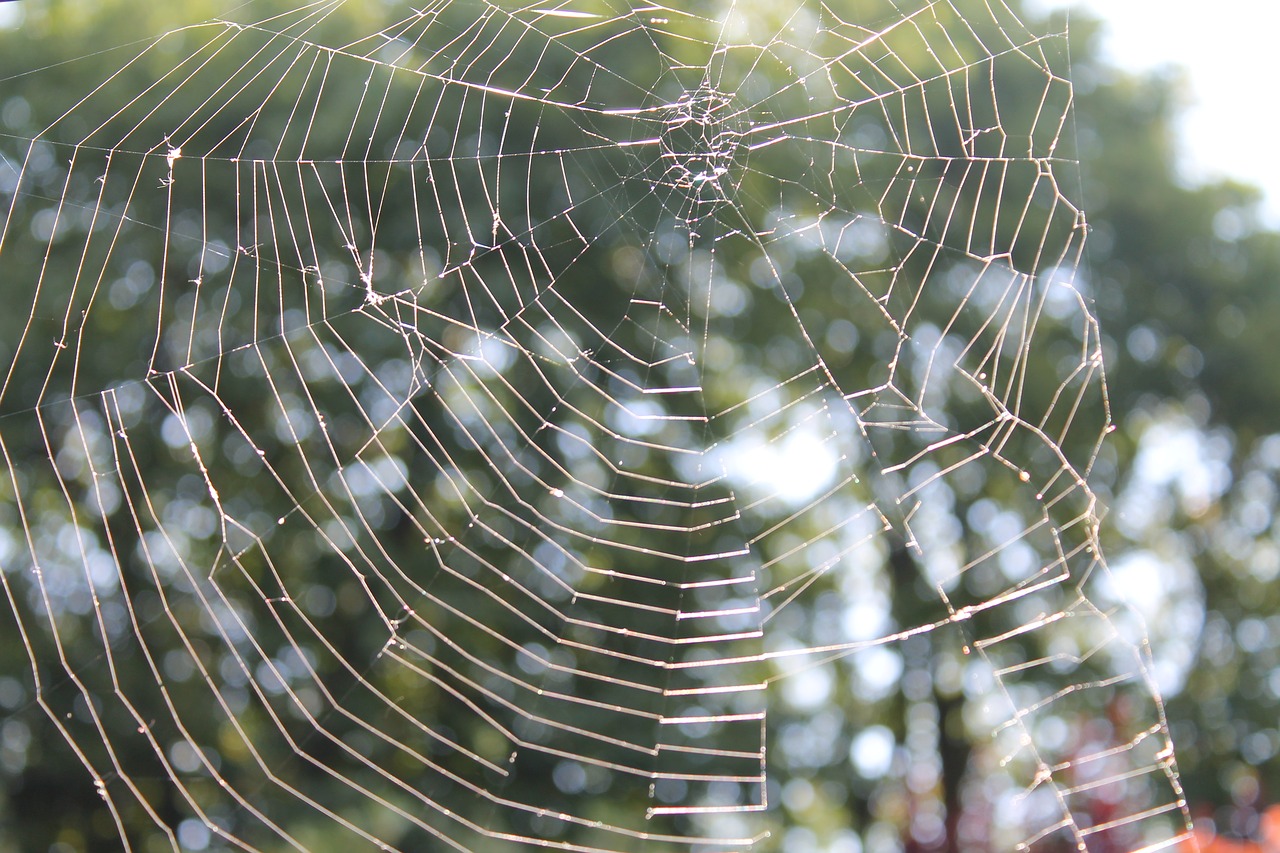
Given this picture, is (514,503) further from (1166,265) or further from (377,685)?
(1166,265)

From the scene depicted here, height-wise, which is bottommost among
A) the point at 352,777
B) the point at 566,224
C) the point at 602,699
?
the point at 352,777

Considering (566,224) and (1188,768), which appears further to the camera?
(1188,768)

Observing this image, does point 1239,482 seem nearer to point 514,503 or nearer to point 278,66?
point 514,503

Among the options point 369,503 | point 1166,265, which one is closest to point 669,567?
point 369,503

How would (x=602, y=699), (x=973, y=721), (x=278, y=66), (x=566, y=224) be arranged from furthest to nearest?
(x=973, y=721), (x=602, y=699), (x=566, y=224), (x=278, y=66)

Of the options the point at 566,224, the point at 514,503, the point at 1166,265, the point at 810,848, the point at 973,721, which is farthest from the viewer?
the point at 973,721

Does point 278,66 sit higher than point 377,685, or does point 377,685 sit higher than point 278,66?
point 278,66
